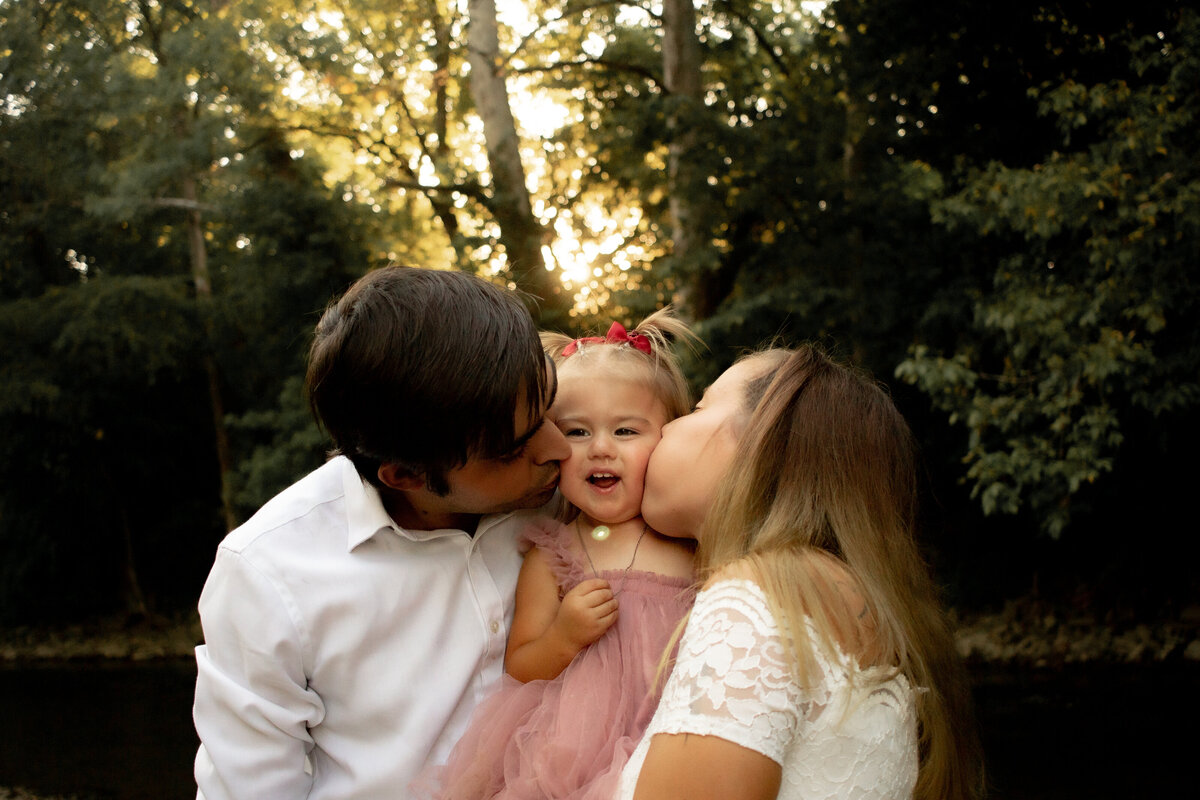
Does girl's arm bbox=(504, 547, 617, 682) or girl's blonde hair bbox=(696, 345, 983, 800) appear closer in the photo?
girl's blonde hair bbox=(696, 345, 983, 800)

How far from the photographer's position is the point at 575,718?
1838 mm

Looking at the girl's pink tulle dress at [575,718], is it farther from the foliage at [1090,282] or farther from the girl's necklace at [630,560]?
the foliage at [1090,282]

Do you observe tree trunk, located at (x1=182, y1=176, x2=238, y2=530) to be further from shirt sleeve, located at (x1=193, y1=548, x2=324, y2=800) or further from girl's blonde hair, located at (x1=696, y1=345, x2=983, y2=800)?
girl's blonde hair, located at (x1=696, y1=345, x2=983, y2=800)

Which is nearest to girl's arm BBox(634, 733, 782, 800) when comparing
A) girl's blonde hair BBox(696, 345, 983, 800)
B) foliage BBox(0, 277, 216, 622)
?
girl's blonde hair BBox(696, 345, 983, 800)

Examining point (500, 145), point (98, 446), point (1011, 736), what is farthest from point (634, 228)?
point (98, 446)

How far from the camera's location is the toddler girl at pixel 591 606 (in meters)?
1.81

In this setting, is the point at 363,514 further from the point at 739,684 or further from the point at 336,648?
Answer: the point at 739,684

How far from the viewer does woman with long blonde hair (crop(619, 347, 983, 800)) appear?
135 cm

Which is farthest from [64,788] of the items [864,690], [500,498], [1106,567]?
[1106,567]

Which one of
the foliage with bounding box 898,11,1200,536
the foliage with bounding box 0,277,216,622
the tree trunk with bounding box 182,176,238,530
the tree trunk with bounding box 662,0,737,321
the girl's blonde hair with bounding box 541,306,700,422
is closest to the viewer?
the girl's blonde hair with bounding box 541,306,700,422

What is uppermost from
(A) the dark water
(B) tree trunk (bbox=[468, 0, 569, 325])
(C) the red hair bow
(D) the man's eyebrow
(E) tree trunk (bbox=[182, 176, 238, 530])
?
(B) tree trunk (bbox=[468, 0, 569, 325])

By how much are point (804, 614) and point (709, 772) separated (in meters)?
0.26

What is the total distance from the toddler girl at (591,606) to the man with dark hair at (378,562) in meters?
0.11

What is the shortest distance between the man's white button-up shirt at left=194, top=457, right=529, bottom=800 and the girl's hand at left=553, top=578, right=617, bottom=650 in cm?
17
